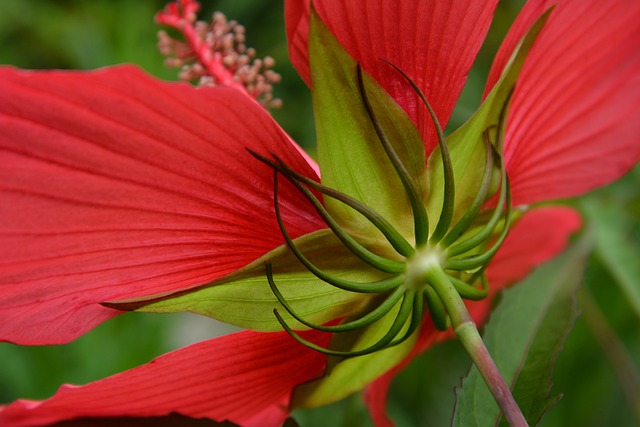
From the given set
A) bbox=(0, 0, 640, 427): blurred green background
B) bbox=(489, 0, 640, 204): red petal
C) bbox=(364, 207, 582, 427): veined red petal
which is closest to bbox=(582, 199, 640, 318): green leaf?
bbox=(0, 0, 640, 427): blurred green background

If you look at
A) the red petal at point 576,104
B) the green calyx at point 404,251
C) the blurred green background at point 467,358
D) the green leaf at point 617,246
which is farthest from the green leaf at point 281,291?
the green leaf at point 617,246

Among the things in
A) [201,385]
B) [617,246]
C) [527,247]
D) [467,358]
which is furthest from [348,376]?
[467,358]

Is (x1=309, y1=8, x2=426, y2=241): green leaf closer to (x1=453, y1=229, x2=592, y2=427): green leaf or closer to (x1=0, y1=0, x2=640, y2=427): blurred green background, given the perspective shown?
(x1=453, y1=229, x2=592, y2=427): green leaf

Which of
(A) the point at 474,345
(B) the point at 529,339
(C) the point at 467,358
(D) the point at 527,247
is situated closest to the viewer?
(A) the point at 474,345

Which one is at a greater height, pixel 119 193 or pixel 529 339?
pixel 119 193

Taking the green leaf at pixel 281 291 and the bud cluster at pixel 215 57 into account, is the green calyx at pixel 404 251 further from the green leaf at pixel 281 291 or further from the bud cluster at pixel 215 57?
the bud cluster at pixel 215 57

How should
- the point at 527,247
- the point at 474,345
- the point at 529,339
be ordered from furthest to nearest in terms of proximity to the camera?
the point at 527,247 → the point at 529,339 → the point at 474,345

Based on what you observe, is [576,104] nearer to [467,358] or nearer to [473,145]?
[473,145]
